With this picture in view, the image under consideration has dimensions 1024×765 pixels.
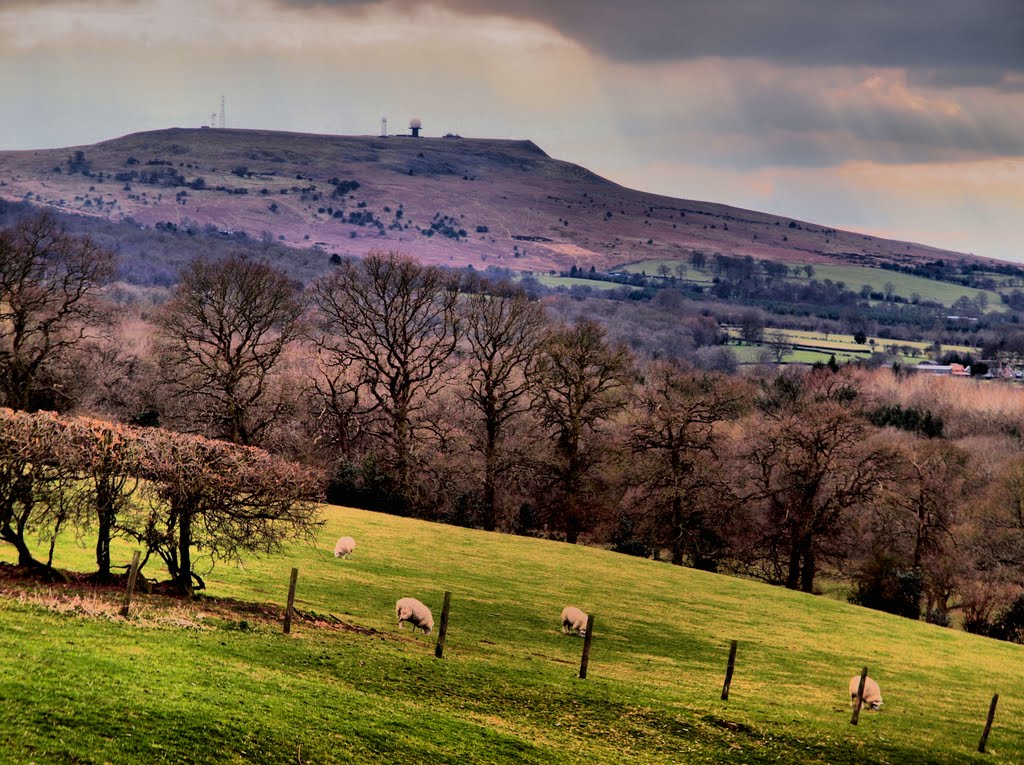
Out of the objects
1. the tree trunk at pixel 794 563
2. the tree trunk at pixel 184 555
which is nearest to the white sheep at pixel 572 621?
the tree trunk at pixel 184 555

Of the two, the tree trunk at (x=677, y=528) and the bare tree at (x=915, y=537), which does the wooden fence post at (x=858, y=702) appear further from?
the tree trunk at (x=677, y=528)

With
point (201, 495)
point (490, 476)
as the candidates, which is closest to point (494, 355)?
point (490, 476)

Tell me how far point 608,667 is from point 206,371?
153 ft

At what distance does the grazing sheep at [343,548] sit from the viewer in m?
47.9

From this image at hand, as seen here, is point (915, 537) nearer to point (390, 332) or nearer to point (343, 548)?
point (390, 332)

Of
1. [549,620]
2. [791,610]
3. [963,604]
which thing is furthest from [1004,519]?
[549,620]

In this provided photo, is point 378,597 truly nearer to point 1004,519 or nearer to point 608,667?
point 608,667

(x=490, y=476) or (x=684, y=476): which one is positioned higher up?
(x=684, y=476)

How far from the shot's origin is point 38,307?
72.3 m

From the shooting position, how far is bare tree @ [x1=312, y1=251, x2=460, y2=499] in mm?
80312

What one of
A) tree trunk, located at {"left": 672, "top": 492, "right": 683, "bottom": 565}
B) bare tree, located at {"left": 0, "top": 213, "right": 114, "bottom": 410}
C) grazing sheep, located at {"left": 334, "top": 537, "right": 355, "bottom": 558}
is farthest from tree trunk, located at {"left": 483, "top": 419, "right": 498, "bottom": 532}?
bare tree, located at {"left": 0, "top": 213, "right": 114, "bottom": 410}

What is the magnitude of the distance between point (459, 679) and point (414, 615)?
273 inches

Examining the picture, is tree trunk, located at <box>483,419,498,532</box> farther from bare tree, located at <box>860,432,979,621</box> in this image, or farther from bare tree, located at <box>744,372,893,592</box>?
bare tree, located at <box>860,432,979,621</box>

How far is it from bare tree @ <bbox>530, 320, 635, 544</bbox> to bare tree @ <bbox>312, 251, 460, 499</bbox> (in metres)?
8.67
